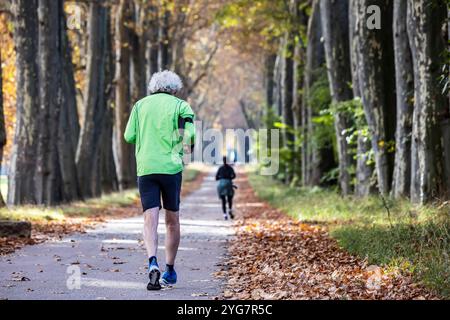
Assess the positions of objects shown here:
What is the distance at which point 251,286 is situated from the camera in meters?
9.55

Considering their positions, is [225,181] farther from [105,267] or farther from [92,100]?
[105,267]

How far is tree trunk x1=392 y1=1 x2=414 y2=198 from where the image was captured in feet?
59.0

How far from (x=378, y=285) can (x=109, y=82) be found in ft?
85.0

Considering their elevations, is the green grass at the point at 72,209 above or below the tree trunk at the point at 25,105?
below

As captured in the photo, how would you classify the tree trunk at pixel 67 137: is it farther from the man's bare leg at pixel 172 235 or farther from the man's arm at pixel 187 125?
the man's arm at pixel 187 125

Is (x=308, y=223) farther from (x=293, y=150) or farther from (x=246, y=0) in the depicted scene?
(x=293, y=150)

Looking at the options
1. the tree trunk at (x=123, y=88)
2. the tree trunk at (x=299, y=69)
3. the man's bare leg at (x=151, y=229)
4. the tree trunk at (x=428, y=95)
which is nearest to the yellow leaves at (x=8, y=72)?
the tree trunk at (x=123, y=88)

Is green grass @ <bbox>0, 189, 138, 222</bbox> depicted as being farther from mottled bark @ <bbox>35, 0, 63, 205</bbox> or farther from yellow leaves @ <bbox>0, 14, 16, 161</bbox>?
yellow leaves @ <bbox>0, 14, 16, 161</bbox>

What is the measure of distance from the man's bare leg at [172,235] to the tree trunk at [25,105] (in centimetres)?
1330

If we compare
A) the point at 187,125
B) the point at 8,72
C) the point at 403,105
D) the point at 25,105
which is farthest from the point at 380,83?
the point at 8,72

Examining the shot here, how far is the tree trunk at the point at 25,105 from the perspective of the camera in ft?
71.9

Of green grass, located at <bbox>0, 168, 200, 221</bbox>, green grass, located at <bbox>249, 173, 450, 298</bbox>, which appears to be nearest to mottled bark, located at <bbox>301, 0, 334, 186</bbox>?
green grass, located at <bbox>0, 168, 200, 221</bbox>

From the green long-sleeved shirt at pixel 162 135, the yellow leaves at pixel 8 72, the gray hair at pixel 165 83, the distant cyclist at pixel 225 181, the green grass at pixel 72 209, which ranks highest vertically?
the yellow leaves at pixel 8 72
